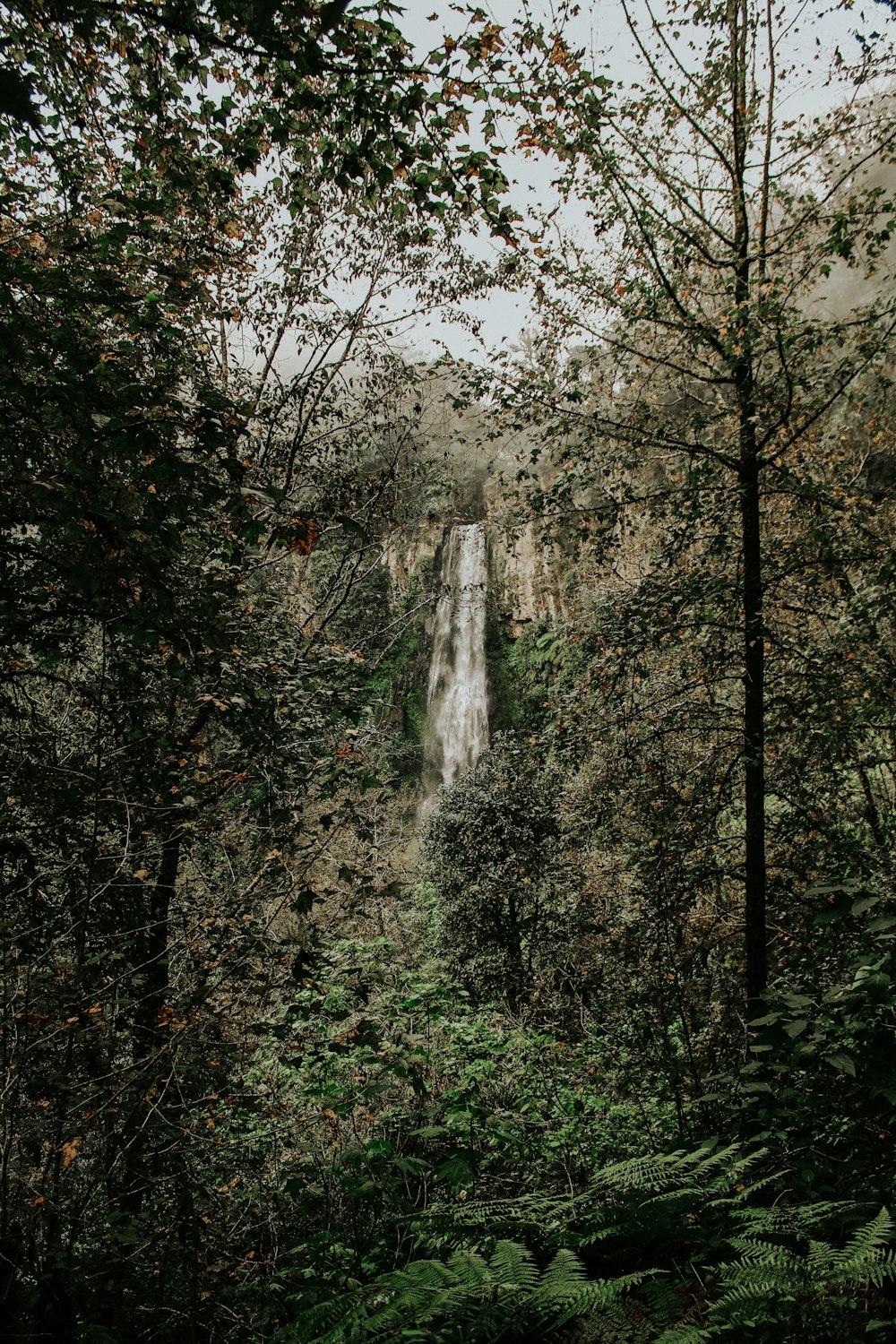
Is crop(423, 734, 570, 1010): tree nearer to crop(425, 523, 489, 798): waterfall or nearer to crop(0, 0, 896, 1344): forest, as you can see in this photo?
crop(0, 0, 896, 1344): forest

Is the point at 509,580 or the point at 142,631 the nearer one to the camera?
the point at 142,631

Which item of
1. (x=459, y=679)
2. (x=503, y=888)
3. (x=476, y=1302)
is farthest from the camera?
(x=459, y=679)

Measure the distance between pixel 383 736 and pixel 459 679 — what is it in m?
20.0

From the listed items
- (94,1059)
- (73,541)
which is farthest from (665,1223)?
(94,1059)

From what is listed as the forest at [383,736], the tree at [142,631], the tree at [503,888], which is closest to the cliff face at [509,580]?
the tree at [503,888]

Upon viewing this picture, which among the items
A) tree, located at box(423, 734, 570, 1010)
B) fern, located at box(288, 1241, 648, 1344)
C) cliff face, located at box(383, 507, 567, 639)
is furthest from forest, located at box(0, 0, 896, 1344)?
cliff face, located at box(383, 507, 567, 639)

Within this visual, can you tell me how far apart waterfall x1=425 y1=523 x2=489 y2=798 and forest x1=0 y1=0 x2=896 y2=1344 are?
16.7m

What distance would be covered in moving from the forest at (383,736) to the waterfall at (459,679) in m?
16.7

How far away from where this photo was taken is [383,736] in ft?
18.4

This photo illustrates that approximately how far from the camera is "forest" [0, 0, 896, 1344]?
2.11 meters

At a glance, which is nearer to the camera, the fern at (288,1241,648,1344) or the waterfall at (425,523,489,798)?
the fern at (288,1241,648,1344)

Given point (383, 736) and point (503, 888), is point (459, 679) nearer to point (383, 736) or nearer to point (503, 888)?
point (503, 888)

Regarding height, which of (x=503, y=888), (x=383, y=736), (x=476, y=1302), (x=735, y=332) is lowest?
(x=503, y=888)

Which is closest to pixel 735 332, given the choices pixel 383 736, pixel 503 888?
pixel 383 736
